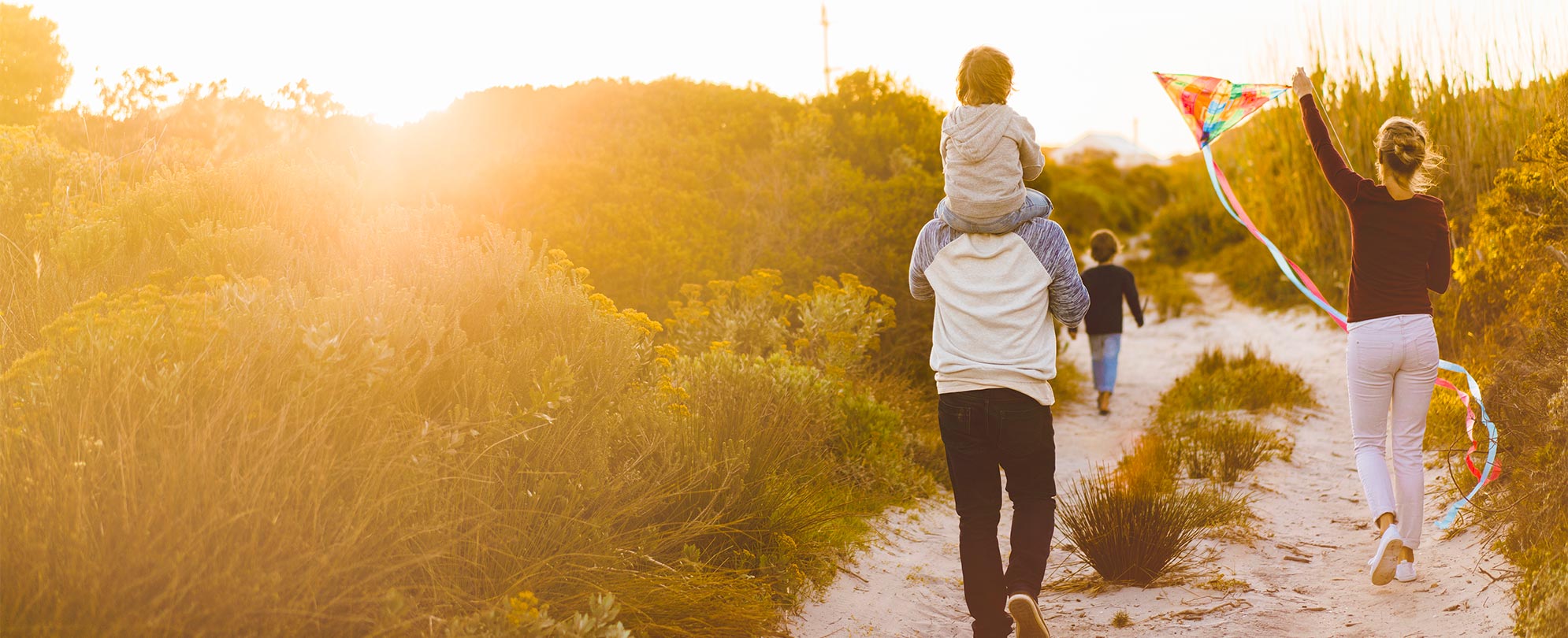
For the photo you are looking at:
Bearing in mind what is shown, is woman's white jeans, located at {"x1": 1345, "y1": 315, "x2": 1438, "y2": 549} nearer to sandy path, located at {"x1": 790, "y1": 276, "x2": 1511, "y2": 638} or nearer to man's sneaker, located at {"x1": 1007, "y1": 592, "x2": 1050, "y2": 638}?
sandy path, located at {"x1": 790, "y1": 276, "x2": 1511, "y2": 638}

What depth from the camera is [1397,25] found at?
11336mm

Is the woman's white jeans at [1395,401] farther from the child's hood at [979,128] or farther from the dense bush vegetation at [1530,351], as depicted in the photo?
the child's hood at [979,128]

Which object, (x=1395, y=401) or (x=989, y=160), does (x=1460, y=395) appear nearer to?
(x=1395, y=401)

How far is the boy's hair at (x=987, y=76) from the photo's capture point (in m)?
3.50

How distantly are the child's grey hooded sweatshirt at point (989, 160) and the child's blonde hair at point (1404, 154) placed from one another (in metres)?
1.76

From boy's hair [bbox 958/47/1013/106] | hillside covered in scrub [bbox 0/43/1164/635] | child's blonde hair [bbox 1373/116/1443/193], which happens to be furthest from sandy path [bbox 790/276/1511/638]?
boy's hair [bbox 958/47/1013/106]

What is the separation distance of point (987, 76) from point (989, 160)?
0.99ft

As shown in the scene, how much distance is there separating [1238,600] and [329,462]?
373 centimetres

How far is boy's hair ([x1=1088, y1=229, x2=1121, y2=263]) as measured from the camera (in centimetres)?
979

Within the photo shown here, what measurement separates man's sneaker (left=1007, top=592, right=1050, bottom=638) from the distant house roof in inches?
1306

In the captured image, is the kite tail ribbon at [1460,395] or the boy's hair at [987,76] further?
the kite tail ribbon at [1460,395]

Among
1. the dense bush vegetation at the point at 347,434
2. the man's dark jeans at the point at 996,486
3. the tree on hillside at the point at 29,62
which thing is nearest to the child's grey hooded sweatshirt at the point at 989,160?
the man's dark jeans at the point at 996,486

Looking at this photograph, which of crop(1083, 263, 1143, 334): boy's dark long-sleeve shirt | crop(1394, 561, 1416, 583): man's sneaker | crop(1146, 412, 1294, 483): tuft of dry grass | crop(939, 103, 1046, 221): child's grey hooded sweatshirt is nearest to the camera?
crop(939, 103, 1046, 221): child's grey hooded sweatshirt

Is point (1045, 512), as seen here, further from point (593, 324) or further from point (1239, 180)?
point (1239, 180)
